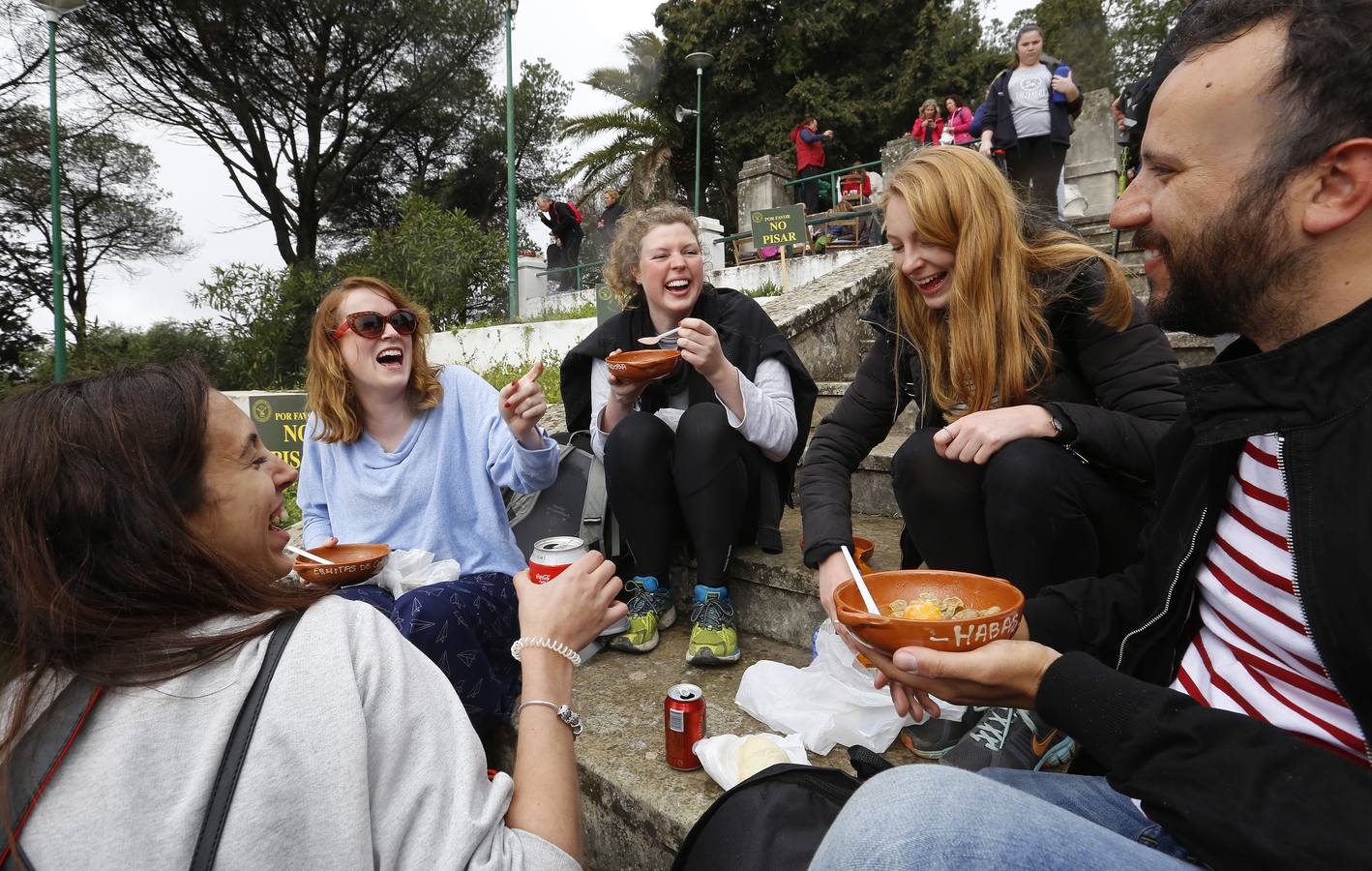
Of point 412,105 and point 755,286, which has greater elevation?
point 412,105

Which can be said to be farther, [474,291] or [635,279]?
[474,291]

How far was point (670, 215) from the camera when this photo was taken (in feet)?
9.80

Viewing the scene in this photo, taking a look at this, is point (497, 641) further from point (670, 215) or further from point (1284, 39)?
point (1284, 39)

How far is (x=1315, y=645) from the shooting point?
33.6 inches

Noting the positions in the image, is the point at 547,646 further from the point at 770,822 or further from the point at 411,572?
the point at 411,572

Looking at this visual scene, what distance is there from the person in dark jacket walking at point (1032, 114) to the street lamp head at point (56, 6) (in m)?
9.53

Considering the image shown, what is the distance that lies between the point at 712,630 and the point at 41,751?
1.81 m

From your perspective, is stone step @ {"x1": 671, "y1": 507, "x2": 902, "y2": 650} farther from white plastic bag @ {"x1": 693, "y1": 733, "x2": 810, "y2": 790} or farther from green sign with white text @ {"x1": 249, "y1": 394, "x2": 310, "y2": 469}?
green sign with white text @ {"x1": 249, "y1": 394, "x2": 310, "y2": 469}

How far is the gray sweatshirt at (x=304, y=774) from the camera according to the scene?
76cm

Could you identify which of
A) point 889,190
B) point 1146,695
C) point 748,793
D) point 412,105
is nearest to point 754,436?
point 889,190

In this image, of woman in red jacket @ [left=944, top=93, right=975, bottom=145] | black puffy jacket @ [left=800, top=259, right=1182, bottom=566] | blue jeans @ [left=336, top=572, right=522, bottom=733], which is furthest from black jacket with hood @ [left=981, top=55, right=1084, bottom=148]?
blue jeans @ [left=336, top=572, right=522, bottom=733]

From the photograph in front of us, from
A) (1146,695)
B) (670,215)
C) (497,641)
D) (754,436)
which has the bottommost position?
(497,641)

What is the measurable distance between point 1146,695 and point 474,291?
14.7 metres

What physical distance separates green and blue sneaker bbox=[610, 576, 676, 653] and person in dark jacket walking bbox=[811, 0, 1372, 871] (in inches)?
55.4
